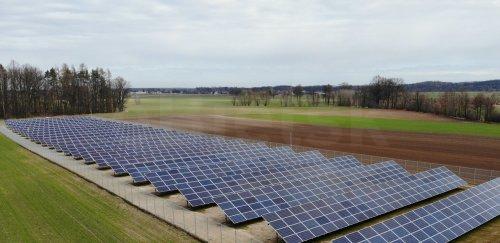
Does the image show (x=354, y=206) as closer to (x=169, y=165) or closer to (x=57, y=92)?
(x=169, y=165)

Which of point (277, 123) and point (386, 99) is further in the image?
point (386, 99)

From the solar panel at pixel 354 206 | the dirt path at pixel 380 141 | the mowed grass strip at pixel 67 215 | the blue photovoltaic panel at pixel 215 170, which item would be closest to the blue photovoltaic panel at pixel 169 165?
the blue photovoltaic panel at pixel 215 170

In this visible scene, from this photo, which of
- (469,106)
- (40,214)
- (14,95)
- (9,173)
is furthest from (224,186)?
(14,95)

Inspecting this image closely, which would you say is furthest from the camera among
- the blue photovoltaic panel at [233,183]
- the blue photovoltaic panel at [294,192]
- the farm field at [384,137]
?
the farm field at [384,137]

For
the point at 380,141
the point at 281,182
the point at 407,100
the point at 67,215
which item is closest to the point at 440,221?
the point at 281,182

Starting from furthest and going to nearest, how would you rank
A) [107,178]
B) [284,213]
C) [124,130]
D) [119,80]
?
[119,80] → [124,130] → [107,178] → [284,213]

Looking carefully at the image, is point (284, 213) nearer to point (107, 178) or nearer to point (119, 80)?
point (107, 178)

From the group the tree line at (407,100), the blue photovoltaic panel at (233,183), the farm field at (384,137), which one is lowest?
the farm field at (384,137)

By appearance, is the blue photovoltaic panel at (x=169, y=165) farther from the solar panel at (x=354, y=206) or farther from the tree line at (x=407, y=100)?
the tree line at (x=407, y=100)
